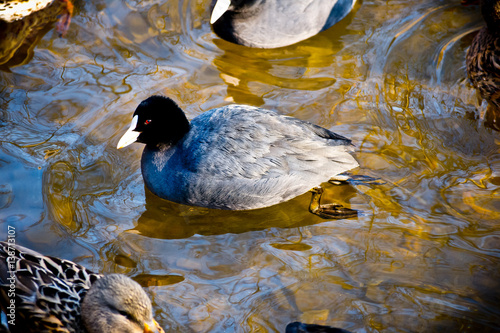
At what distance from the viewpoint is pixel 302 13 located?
6.56m

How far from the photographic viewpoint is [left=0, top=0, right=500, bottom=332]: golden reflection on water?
4.28 m

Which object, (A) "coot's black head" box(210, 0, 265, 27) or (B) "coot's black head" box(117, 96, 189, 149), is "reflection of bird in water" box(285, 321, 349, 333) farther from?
(A) "coot's black head" box(210, 0, 265, 27)

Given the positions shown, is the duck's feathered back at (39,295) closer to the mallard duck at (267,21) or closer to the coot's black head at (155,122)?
the coot's black head at (155,122)

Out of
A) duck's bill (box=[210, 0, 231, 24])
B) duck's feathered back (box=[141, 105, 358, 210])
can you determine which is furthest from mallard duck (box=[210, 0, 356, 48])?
duck's feathered back (box=[141, 105, 358, 210])

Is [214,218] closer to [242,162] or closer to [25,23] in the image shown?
[242,162]

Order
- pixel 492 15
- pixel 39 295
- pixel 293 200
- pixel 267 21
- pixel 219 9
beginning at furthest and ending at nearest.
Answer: pixel 267 21 < pixel 219 9 < pixel 492 15 < pixel 293 200 < pixel 39 295

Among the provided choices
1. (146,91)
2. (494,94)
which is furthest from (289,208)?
(494,94)

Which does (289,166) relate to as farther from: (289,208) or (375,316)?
(375,316)

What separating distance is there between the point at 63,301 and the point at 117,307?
1.53 feet

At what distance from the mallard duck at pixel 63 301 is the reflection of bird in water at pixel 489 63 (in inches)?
165

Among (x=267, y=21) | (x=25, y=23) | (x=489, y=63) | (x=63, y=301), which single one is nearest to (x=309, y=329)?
(x=63, y=301)

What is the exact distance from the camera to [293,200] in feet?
17.0

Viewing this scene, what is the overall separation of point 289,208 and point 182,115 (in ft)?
4.42

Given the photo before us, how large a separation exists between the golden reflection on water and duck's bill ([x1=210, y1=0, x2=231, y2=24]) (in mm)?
404
